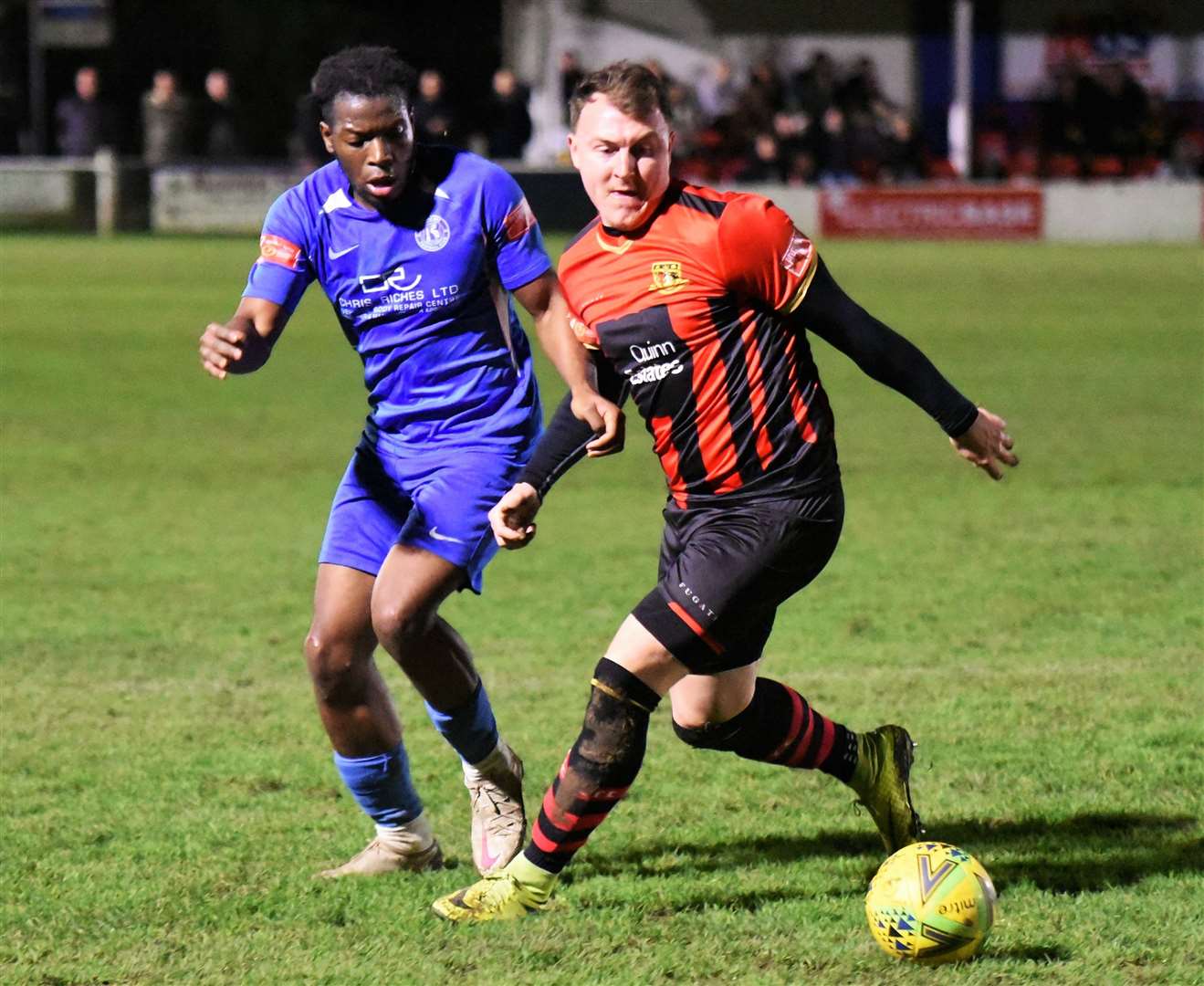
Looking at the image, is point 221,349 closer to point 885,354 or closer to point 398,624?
point 398,624

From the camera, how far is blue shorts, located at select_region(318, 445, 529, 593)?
5.02 metres

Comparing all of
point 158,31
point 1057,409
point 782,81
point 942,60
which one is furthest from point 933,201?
point 158,31

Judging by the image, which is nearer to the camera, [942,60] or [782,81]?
[782,81]

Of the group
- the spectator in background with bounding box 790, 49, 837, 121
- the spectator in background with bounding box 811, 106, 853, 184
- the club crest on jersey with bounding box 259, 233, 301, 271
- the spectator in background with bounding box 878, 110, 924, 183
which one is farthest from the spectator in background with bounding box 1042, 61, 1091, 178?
the club crest on jersey with bounding box 259, 233, 301, 271

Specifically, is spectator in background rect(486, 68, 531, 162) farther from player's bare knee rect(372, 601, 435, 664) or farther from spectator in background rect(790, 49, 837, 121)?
player's bare knee rect(372, 601, 435, 664)

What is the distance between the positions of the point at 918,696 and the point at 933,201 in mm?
24236

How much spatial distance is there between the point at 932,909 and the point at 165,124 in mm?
27847

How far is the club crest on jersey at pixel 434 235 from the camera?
5.06m

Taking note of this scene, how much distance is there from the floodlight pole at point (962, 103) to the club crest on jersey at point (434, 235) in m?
30.0

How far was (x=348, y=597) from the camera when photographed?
198 inches

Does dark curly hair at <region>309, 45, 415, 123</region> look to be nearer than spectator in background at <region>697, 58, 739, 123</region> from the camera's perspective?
Yes

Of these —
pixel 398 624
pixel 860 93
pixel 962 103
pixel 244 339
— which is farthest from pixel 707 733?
pixel 962 103

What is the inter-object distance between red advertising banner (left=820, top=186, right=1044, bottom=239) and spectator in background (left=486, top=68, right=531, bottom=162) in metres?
4.85

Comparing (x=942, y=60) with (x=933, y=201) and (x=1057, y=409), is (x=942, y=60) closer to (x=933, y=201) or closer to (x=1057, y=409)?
(x=933, y=201)
